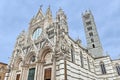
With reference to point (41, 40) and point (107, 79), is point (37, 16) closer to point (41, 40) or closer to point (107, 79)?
point (41, 40)

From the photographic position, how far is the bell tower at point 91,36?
86.2ft

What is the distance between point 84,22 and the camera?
3347 centimetres

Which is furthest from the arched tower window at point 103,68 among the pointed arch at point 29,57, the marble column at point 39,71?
the pointed arch at point 29,57

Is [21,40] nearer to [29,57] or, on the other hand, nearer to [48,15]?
[29,57]

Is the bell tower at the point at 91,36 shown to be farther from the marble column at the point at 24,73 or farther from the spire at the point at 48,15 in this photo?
the marble column at the point at 24,73

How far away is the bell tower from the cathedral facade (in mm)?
3391

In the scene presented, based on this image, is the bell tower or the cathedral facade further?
the bell tower

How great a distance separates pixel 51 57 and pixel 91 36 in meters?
18.6

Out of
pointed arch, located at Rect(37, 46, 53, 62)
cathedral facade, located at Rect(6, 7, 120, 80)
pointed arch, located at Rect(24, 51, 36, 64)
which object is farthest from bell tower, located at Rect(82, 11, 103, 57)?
pointed arch, located at Rect(24, 51, 36, 64)

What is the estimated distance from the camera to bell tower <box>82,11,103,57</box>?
26.3 m

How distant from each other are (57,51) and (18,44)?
33.3 feet

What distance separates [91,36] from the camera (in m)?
29.9

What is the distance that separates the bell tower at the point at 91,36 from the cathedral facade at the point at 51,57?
3.39 m

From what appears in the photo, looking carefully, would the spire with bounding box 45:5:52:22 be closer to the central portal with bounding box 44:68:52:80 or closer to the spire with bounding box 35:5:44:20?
the spire with bounding box 35:5:44:20
